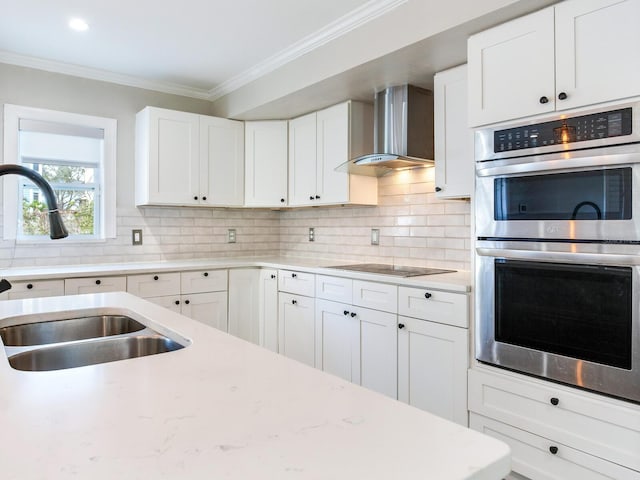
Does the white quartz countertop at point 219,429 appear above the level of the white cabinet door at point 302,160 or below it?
below

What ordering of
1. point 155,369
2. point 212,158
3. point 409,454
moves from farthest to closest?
1. point 212,158
2. point 155,369
3. point 409,454

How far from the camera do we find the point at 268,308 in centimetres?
382

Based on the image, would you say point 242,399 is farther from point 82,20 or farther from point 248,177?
point 248,177

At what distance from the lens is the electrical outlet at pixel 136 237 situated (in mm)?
3900

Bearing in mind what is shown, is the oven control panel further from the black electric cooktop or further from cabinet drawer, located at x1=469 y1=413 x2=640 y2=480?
cabinet drawer, located at x1=469 y1=413 x2=640 y2=480

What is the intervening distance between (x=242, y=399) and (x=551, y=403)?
168cm

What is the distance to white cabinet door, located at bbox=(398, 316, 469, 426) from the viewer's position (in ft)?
7.73

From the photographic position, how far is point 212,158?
3.98 m

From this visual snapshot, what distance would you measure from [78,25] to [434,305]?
2772 mm

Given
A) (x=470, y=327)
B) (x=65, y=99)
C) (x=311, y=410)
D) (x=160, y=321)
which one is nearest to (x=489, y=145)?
(x=470, y=327)

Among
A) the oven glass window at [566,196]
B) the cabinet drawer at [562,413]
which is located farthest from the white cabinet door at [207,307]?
the oven glass window at [566,196]

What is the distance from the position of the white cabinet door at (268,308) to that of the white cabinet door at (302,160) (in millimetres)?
682

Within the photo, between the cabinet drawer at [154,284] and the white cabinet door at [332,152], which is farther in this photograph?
the white cabinet door at [332,152]

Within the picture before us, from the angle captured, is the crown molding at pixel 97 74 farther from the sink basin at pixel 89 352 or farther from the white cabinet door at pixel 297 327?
the sink basin at pixel 89 352
